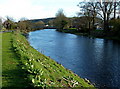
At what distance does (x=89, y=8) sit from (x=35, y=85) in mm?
43206

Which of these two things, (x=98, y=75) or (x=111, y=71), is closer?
(x=98, y=75)

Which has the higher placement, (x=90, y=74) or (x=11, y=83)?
(x=11, y=83)

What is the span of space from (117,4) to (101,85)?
3452cm

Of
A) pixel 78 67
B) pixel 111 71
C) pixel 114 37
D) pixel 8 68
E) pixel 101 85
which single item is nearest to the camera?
pixel 8 68

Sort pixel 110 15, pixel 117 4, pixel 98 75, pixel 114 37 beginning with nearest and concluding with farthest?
pixel 98 75 < pixel 114 37 < pixel 117 4 < pixel 110 15

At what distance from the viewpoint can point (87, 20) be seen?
51.7 m

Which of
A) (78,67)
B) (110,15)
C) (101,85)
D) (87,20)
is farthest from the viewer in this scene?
(87,20)

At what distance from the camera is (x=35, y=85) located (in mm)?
5070

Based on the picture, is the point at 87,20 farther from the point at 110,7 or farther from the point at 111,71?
the point at 111,71

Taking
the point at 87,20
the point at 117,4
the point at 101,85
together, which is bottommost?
the point at 101,85

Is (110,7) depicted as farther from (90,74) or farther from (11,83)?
(11,83)

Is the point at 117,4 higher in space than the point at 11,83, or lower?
higher

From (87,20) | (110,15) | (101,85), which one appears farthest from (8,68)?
(87,20)

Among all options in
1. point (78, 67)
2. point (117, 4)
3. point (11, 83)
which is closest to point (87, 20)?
point (117, 4)
